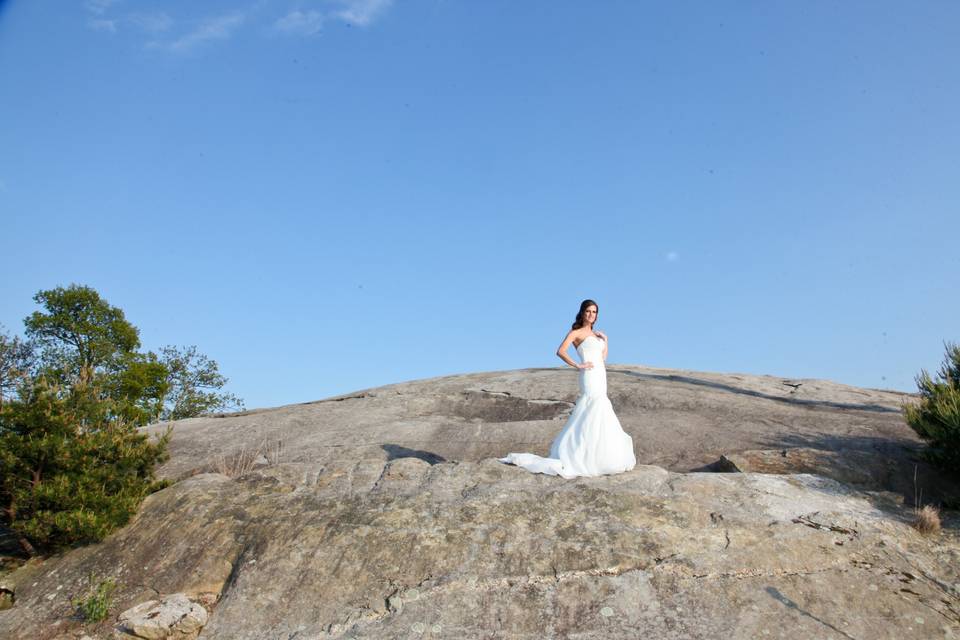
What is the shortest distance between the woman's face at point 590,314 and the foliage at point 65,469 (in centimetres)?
773

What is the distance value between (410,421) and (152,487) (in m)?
5.65

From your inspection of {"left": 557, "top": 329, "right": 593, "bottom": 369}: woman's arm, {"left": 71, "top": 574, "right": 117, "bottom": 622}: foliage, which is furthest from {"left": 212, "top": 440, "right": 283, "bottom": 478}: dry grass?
{"left": 557, "top": 329, "right": 593, "bottom": 369}: woman's arm

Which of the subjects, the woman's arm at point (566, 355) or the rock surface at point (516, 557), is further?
the woman's arm at point (566, 355)

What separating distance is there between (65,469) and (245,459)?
3.17 metres

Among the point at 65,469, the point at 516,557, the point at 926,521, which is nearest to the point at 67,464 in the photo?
the point at 65,469

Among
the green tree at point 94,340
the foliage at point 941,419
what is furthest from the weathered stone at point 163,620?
the green tree at point 94,340

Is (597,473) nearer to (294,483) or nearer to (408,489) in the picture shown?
(408,489)

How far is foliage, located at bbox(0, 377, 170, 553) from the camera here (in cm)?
998

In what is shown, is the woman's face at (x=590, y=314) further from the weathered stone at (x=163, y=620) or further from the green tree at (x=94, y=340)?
the green tree at (x=94, y=340)

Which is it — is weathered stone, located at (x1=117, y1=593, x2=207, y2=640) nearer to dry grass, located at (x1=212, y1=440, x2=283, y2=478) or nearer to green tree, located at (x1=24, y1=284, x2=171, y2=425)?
dry grass, located at (x1=212, y1=440, x2=283, y2=478)

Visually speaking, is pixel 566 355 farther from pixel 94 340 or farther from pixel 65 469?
pixel 94 340

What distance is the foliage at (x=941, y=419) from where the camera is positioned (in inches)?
445

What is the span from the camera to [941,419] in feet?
38.0

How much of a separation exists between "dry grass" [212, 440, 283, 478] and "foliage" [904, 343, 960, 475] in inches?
459
